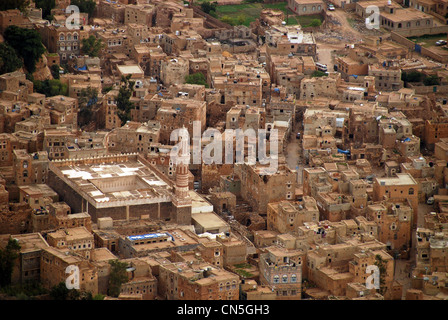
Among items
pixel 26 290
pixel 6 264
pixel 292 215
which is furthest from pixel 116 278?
pixel 292 215

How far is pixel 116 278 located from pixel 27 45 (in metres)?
23.3

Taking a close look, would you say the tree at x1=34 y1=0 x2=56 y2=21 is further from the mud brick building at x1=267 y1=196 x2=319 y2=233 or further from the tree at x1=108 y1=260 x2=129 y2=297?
the tree at x1=108 y1=260 x2=129 y2=297

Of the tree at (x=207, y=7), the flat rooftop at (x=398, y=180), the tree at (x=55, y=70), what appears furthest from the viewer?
the tree at (x=207, y=7)

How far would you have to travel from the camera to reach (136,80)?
7944 cm

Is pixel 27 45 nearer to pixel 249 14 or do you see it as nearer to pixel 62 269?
pixel 249 14

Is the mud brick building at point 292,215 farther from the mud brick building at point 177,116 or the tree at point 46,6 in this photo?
the tree at point 46,6

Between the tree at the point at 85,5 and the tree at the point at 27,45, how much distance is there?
900 cm

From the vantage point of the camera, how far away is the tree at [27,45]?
78.8 m

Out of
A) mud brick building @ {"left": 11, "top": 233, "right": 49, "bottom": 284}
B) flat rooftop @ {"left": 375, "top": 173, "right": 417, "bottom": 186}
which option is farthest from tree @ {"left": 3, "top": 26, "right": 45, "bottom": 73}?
flat rooftop @ {"left": 375, "top": 173, "right": 417, "bottom": 186}

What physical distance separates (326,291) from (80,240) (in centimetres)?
1037

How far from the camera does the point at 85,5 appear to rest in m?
88.1

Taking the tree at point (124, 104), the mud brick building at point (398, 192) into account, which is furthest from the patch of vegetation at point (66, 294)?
the tree at point (124, 104)

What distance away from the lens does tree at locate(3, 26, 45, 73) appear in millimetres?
78812

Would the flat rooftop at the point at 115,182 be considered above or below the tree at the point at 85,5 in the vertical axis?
below
